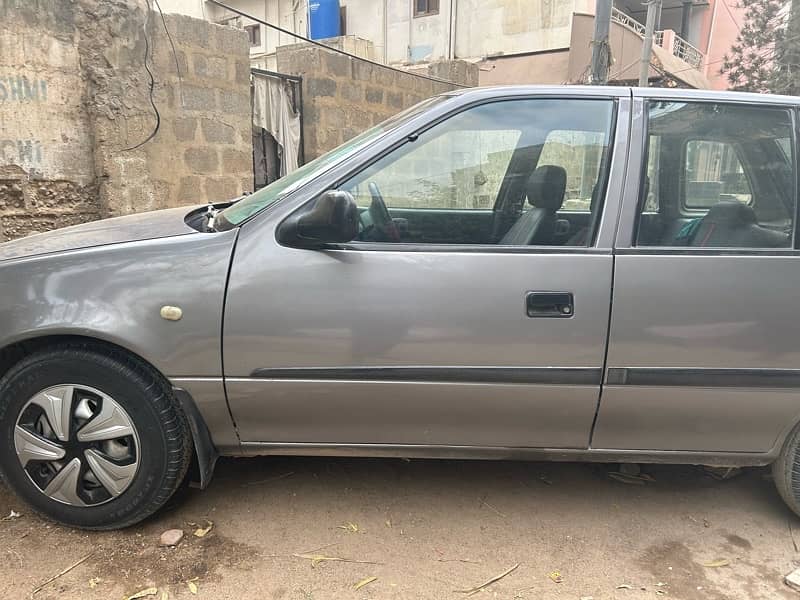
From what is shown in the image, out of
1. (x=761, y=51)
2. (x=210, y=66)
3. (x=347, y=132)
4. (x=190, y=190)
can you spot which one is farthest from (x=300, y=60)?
(x=761, y=51)

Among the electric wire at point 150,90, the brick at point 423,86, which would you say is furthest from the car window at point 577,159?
the brick at point 423,86

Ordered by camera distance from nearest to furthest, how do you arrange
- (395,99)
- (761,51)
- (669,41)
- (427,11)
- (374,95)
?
(374,95), (395,99), (427,11), (669,41), (761,51)

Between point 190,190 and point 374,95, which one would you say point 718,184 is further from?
point 374,95

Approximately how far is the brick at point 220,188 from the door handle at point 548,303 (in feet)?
17.0

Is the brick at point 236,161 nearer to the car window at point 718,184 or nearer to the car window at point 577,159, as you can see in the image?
the car window at point 577,159

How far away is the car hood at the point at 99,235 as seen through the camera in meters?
2.36

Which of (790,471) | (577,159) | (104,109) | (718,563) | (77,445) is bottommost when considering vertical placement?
(718,563)

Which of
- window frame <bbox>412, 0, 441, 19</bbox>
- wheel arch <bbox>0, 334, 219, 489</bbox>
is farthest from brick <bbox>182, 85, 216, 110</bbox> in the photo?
window frame <bbox>412, 0, 441, 19</bbox>

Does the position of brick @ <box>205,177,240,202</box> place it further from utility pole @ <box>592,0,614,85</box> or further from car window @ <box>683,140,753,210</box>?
car window @ <box>683,140,753,210</box>

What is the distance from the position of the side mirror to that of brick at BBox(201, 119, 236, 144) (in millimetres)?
4715

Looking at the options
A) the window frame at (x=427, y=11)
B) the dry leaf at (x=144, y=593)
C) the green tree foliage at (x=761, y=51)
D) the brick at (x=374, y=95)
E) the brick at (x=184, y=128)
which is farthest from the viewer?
the green tree foliage at (x=761, y=51)

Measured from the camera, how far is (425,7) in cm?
1839

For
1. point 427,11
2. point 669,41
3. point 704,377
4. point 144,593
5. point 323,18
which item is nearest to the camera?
point 144,593

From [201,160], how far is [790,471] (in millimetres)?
5905
